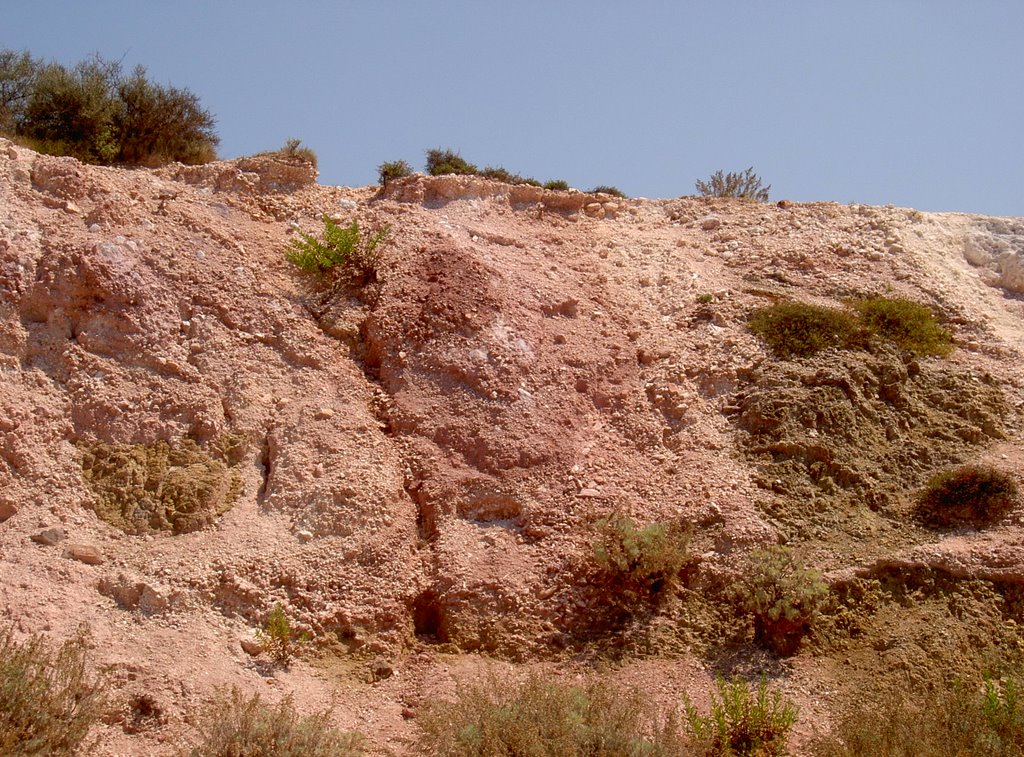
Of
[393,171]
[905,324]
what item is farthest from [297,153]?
[905,324]

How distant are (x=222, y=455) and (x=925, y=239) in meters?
8.63

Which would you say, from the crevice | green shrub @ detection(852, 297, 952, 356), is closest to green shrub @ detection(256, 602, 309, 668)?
the crevice

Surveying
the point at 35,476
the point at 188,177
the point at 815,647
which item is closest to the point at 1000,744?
the point at 815,647

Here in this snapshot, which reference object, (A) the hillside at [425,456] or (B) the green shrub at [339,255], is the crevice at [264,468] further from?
(B) the green shrub at [339,255]

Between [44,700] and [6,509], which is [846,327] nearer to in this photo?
[6,509]

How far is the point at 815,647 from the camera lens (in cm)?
701

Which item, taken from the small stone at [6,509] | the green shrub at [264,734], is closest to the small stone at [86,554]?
the small stone at [6,509]

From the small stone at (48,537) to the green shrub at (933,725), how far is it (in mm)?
4964

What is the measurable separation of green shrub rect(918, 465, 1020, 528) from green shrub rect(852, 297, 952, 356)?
2.01 meters

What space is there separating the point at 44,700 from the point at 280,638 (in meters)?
1.54

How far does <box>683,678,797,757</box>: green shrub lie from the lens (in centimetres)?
605

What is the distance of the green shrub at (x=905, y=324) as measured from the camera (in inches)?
388

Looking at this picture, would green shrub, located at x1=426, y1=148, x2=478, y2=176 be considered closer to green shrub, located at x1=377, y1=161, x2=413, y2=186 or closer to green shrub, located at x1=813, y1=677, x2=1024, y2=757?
green shrub, located at x1=377, y1=161, x2=413, y2=186

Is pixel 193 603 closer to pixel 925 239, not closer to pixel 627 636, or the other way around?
pixel 627 636
